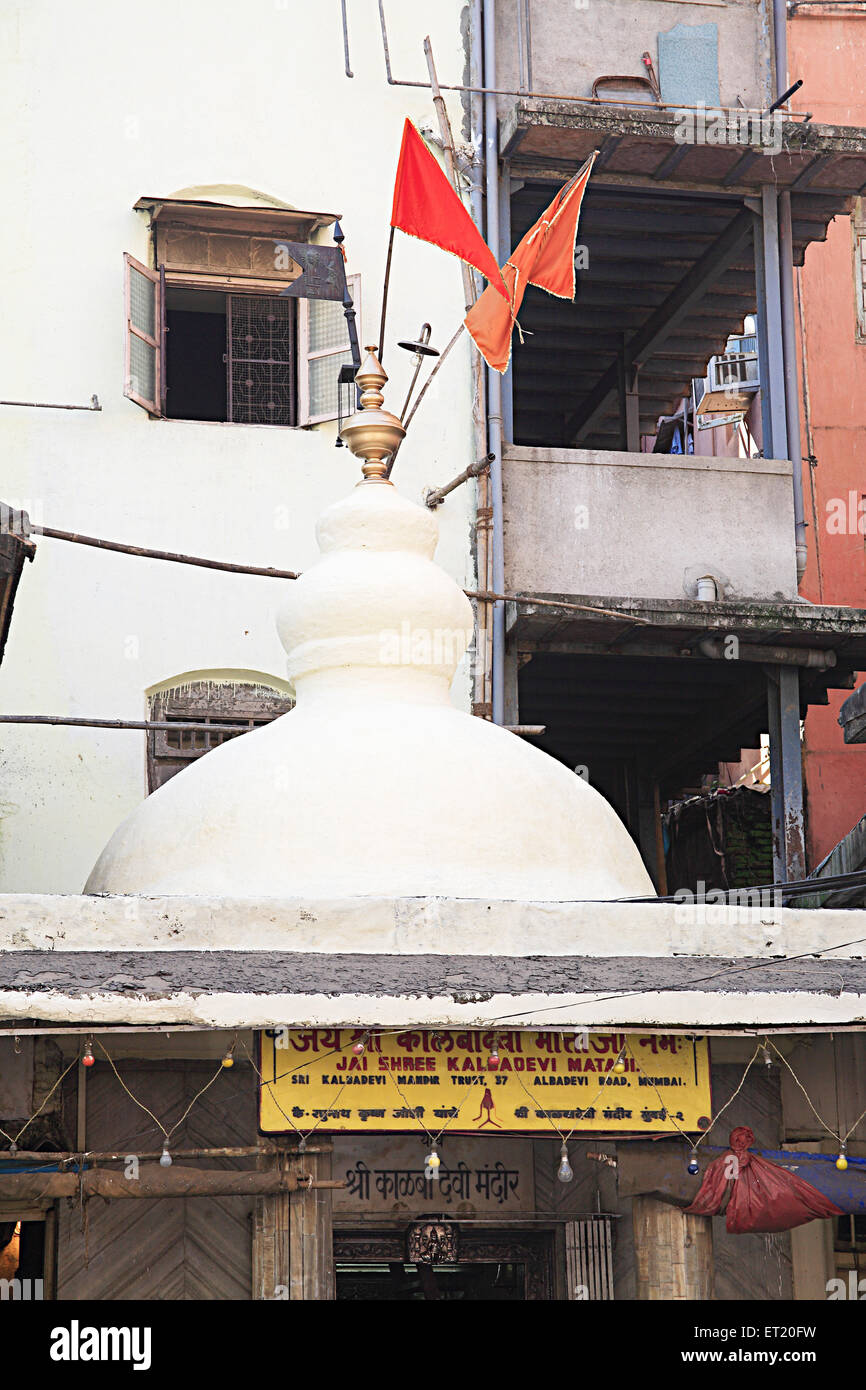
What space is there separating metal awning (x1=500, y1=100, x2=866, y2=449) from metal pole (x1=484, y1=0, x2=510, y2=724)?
0.24m

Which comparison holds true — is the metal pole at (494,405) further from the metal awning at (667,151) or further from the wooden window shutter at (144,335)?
the wooden window shutter at (144,335)

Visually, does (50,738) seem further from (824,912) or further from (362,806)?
(824,912)

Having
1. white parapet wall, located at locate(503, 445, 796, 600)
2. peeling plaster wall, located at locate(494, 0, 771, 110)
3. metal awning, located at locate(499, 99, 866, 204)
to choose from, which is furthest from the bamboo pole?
peeling plaster wall, located at locate(494, 0, 771, 110)

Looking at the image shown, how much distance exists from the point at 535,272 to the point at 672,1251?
6.72 metres

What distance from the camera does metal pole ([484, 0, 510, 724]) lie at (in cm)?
1422

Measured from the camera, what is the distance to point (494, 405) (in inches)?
588

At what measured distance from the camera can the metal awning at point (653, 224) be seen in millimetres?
14742

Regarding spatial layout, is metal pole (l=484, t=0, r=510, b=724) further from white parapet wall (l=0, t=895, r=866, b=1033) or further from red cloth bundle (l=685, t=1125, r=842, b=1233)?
red cloth bundle (l=685, t=1125, r=842, b=1233)

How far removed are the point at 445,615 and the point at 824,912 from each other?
275cm

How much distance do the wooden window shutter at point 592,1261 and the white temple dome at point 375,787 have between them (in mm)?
2415

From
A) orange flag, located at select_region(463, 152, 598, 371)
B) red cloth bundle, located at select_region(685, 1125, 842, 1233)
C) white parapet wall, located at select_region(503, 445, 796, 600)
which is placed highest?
orange flag, located at select_region(463, 152, 598, 371)

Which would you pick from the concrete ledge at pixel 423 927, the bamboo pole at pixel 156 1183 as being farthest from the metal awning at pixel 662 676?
the bamboo pole at pixel 156 1183

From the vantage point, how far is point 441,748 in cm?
1042

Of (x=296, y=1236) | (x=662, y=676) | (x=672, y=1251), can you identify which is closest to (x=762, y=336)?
(x=662, y=676)
